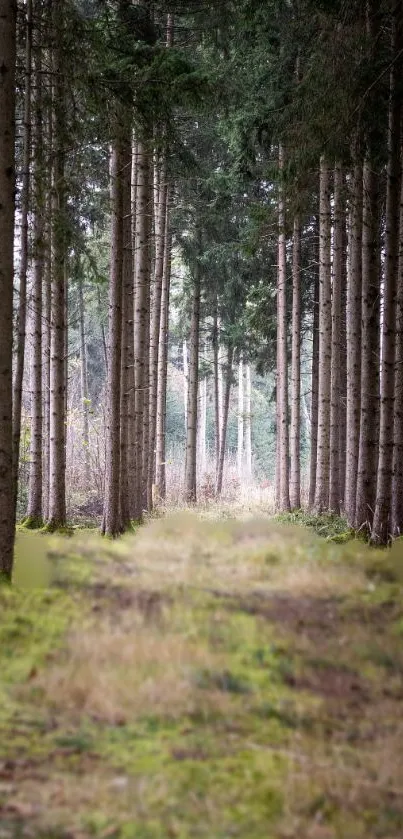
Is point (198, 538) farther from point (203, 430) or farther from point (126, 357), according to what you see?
point (203, 430)

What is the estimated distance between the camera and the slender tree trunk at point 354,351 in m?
10.2

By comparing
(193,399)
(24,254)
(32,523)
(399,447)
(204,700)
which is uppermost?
(24,254)

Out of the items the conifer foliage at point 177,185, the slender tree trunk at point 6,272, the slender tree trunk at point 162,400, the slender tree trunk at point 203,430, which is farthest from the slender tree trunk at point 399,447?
the slender tree trunk at point 203,430

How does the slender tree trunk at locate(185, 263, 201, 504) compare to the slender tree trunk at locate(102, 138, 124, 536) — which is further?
the slender tree trunk at locate(185, 263, 201, 504)

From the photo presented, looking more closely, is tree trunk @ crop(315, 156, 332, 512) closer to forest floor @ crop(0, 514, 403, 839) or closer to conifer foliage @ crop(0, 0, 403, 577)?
conifer foliage @ crop(0, 0, 403, 577)

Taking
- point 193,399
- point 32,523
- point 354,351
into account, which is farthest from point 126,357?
point 193,399

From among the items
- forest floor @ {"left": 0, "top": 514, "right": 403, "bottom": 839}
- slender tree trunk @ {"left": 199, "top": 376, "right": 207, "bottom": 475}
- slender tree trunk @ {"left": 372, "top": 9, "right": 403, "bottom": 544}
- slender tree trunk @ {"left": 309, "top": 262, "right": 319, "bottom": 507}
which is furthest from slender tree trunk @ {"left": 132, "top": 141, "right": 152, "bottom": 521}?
slender tree trunk @ {"left": 199, "top": 376, "right": 207, "bottom": 475}

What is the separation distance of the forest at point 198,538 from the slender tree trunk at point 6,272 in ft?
0.06

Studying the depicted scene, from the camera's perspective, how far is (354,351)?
10.9m

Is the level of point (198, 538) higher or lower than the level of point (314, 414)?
lower

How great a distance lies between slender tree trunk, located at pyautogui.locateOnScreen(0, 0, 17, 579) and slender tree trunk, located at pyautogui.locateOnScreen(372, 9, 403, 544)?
164 inches

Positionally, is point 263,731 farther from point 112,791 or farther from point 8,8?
point 8,8

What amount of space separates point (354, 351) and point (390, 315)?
3.06 meters

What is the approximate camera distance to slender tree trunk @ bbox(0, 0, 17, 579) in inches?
227
